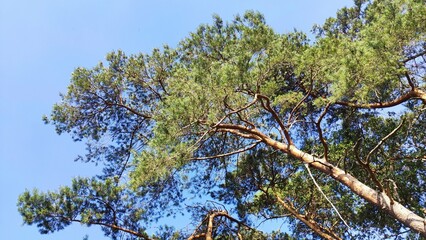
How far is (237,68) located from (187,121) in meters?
1.13

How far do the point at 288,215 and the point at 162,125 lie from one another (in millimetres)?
3091

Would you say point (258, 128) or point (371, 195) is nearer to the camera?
point (371, 195)

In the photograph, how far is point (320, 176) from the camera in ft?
27.0

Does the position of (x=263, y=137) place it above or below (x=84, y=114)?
below

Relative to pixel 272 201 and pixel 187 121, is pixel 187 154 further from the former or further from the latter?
pixel 272 201

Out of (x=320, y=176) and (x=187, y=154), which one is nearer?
(x=187, y=154)

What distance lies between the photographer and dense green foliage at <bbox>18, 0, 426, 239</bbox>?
6.50m

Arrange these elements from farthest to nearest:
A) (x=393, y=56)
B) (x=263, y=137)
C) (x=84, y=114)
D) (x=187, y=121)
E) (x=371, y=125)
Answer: (x=84, y=114), (x=371, y=125), (x=263, y=137), (x=187, y=121), (x=393, y=56)

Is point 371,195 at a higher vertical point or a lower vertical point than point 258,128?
lower

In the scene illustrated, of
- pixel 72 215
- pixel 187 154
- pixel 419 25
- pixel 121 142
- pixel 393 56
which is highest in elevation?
pixel 121 142

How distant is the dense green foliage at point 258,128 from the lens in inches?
256

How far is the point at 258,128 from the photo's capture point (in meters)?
8.27

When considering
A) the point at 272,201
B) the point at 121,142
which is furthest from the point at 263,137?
the point at 121,142

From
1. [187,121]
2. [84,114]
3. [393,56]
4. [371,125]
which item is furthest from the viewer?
[84,114]
